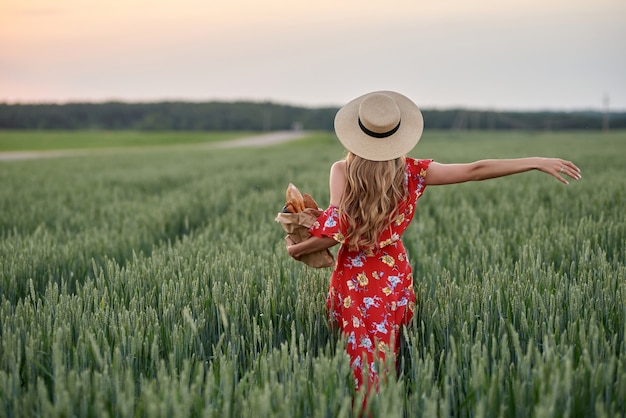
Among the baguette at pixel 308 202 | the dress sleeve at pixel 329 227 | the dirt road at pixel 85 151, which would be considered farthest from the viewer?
the dirt road at pixel 85 151

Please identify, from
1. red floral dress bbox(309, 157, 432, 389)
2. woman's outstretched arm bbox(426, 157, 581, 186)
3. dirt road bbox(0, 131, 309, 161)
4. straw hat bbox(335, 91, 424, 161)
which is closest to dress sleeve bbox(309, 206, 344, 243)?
red floral dress bbox(309, 157, 432, 389)

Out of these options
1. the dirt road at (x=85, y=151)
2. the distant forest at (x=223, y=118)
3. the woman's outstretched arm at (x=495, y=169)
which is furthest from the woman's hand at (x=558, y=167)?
the distant forest at (x=223, y=118)

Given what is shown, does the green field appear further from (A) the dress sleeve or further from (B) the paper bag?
(A) the dress sleeve

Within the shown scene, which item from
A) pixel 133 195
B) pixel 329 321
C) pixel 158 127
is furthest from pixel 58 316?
pixel 158 127

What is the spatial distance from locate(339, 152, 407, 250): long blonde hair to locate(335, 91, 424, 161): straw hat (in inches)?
2.3

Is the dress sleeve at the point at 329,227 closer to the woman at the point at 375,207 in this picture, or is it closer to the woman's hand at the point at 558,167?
the woman at the point at 375,207

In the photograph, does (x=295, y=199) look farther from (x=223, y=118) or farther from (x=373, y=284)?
(x=223, y=118)

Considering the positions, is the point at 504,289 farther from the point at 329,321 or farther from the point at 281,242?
the point at 281,242

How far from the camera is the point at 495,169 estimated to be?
2457 mm

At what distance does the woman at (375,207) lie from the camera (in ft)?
7.68

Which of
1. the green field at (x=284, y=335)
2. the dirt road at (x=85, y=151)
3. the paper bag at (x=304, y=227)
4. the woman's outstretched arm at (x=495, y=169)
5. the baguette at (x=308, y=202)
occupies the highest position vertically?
the woman's outstretched arm at (x=495, y=169)

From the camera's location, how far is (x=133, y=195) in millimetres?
8234

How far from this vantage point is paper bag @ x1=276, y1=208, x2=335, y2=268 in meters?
2.35

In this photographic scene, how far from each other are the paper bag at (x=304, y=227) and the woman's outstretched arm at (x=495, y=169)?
1.83 feet
